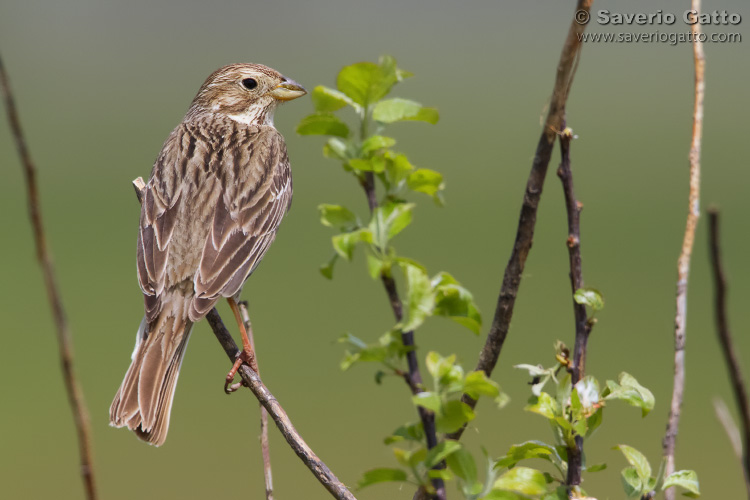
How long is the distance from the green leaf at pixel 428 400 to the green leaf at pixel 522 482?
0.61 feet

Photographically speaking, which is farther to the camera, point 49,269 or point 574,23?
point 574,23

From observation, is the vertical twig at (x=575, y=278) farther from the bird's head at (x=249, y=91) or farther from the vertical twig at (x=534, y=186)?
the bird's head at (x=249, y=91)

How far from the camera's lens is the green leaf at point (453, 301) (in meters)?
1.30

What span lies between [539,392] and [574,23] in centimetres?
62

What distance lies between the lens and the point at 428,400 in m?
1.23

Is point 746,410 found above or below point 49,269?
below

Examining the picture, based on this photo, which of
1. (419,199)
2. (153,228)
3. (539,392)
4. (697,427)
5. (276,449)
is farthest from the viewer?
(419,199)

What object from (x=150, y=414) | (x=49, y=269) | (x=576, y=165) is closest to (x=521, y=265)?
(x=49, y=269)

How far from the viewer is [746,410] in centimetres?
105

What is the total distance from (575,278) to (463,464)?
0.44 meters

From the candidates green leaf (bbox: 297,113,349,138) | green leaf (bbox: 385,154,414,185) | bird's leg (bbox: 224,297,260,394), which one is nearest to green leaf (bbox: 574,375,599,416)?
green leaf (bbox: 385,154,414,185)

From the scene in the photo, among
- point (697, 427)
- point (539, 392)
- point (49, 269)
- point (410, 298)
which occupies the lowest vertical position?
point (697, 427)

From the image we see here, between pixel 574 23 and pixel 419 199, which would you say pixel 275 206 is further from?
pixel 419 199

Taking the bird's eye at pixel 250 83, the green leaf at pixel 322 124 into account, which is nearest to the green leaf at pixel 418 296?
the green leaf at pixel 322 124
